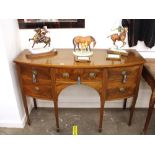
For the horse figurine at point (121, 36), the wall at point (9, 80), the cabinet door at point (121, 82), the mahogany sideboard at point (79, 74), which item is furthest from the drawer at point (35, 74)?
the horse figurine at point (121, 36)

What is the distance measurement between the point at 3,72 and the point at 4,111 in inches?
17.7

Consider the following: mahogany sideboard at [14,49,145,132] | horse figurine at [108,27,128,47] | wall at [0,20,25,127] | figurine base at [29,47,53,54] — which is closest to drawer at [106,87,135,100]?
mahogany sideboard at [14,49,145,132]

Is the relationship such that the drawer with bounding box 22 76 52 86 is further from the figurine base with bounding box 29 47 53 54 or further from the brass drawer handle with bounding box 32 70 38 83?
the figurine base with bounding box 29 47 53 54

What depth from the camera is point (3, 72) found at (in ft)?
4.89

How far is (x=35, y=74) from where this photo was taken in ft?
4.74

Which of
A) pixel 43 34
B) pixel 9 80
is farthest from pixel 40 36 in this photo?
pixel 9 80

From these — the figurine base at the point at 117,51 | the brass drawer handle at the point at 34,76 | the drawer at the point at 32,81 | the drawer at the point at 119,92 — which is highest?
the figurine base at the point at 117,51

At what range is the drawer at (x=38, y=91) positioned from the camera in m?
1.50

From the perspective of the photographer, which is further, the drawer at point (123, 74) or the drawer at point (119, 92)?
the drawer at point (119, 92)

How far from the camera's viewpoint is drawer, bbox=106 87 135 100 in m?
1.50

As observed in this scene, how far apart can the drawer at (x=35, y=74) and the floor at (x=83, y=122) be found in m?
0.57

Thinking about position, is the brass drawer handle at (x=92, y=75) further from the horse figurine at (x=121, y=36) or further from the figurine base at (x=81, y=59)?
the horse figurine at (x=121, y=36)

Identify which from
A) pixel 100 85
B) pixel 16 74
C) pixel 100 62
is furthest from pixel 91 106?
pixel 16 74

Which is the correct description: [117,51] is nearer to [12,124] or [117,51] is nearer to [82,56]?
[82,56]
